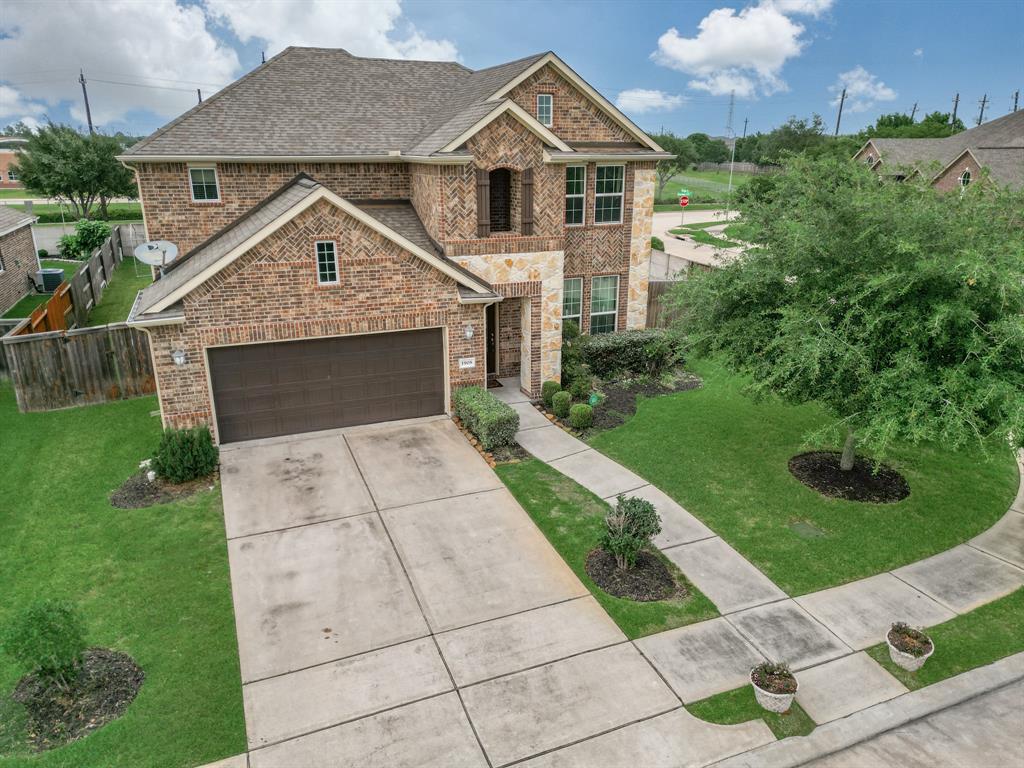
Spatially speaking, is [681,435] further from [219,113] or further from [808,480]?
[219,113]

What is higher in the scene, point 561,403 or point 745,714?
point 561,403

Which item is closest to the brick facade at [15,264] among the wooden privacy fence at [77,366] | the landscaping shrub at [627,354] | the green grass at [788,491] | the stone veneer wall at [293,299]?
the wooden privacy fence at [77,366]

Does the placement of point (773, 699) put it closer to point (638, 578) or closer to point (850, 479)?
point (638, 578)

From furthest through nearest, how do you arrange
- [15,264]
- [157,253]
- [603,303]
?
[15,264] < [603,303] < [157,253]

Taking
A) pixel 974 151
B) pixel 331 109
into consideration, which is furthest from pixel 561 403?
pixel 974 151

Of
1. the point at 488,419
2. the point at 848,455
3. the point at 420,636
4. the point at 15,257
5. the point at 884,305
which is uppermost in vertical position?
the point at 884,305

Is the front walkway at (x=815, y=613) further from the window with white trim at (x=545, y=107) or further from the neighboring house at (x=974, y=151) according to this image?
the neighboring house at (x=974, y=151)

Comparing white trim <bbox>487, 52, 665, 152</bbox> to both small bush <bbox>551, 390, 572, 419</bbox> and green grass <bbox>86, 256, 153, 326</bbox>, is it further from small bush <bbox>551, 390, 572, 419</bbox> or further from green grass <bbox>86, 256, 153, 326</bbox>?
green grass <bbox>86, 256, 153, 326</bbox>
